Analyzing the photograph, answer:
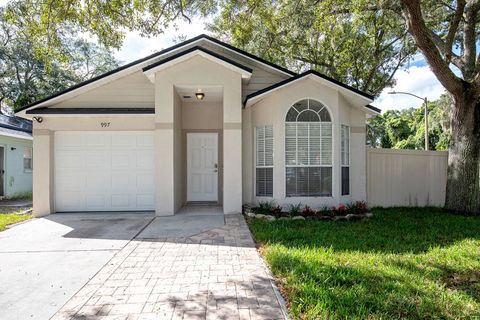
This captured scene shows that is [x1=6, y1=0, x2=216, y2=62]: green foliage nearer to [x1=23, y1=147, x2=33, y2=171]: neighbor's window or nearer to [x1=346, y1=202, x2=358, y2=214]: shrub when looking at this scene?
[x1=346, y1=202, x2=358, y2=214]: shrub

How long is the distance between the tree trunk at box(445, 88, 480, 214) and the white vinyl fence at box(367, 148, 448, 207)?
3.85ft

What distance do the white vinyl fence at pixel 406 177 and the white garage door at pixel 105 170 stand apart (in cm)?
721

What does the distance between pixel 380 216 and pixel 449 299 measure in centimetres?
510

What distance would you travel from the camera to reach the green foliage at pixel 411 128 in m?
24.4

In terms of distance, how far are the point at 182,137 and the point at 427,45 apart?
772 centimetres

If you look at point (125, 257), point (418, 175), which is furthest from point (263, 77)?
point (125, 257)

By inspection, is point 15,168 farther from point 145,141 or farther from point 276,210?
point 276,210

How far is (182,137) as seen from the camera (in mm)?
10391

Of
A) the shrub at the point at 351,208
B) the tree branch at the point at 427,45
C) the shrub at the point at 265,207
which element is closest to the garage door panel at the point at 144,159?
the shrub at the point at 265,207

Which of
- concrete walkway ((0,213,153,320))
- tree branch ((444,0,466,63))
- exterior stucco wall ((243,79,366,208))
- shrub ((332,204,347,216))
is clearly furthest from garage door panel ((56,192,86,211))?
tree branch ((444,0,466,63))

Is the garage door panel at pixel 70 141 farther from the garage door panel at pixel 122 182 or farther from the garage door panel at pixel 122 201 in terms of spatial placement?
the garage door panel at pixel 122 201

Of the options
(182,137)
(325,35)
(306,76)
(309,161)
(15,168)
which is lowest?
(15,168)

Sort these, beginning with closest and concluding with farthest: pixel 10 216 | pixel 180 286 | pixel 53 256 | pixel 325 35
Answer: pixel 180 286 < pixel 53 256 < pixel 10 216 < pixel 325 35

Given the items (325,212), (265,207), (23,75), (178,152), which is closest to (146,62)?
(178,152)
